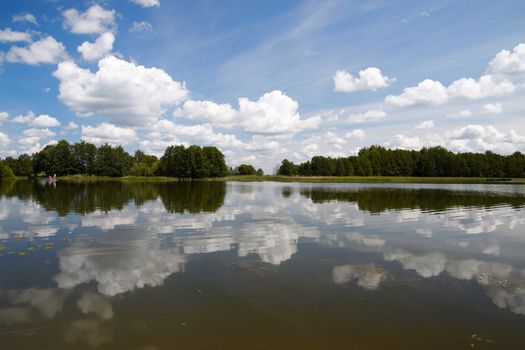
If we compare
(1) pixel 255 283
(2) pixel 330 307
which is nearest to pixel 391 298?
(2) pixel 330 307

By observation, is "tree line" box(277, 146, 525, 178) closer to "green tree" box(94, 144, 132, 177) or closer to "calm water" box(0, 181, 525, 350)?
"green tree" box(94, 144, 132, 177)

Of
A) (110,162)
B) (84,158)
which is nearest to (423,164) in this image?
(110,162)

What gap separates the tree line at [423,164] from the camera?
165750 millimetres

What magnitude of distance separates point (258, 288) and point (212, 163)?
13451 cm

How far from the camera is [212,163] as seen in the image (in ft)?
468

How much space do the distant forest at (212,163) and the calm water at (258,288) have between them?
399 ft

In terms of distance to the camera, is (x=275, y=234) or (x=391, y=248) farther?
(x=275, y=234)

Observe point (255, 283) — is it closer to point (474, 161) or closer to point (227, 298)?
point (227, 298)

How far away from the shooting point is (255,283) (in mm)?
10469

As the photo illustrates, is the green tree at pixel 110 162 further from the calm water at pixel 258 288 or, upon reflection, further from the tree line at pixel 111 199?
the calm water at pixel 258 288

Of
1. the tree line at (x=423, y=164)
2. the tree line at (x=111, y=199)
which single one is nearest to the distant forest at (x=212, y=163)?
the tree line at (x=423, y=164)

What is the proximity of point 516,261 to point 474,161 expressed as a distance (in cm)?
18036

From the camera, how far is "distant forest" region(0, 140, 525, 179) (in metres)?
140

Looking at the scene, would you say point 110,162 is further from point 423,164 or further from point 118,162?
point 423,164
